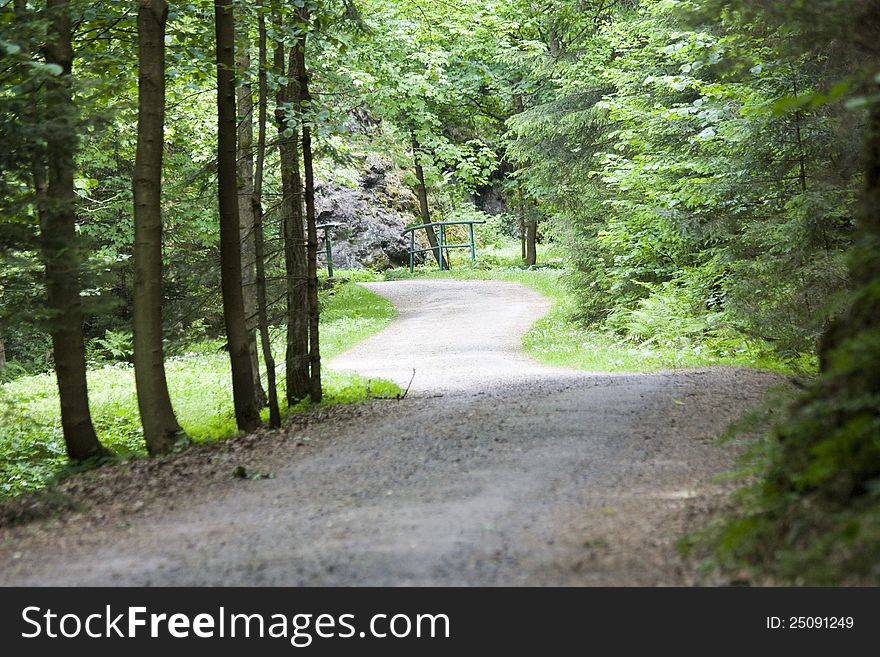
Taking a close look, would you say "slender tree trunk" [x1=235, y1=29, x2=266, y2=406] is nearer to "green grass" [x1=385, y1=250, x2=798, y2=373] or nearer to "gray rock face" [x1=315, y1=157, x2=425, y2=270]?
"green grass" [x1=385, y1=250, x2=798, y2=373]

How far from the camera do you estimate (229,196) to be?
9.82 metres

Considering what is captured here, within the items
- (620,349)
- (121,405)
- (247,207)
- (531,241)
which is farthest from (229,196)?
(531,241)

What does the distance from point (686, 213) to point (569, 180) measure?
25.7 feet

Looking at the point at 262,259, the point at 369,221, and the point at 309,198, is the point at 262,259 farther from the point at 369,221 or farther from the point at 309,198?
the point at 369,221

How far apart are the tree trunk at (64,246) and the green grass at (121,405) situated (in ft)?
1.78

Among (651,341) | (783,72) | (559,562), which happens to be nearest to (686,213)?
(651,341)

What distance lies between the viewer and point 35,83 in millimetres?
8336

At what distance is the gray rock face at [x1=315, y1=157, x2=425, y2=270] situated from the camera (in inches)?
1476

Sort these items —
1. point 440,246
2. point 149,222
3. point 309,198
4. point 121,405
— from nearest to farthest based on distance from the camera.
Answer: point 149,222 < point 309,198 < point 121,405 < point 440,246

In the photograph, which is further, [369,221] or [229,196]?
[369,221]

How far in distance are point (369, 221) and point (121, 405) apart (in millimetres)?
23893

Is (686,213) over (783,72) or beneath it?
beneath

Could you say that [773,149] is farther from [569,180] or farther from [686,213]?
[569,180]

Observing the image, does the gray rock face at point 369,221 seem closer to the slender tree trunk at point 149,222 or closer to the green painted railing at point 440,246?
the green painted railing at point 440,246
